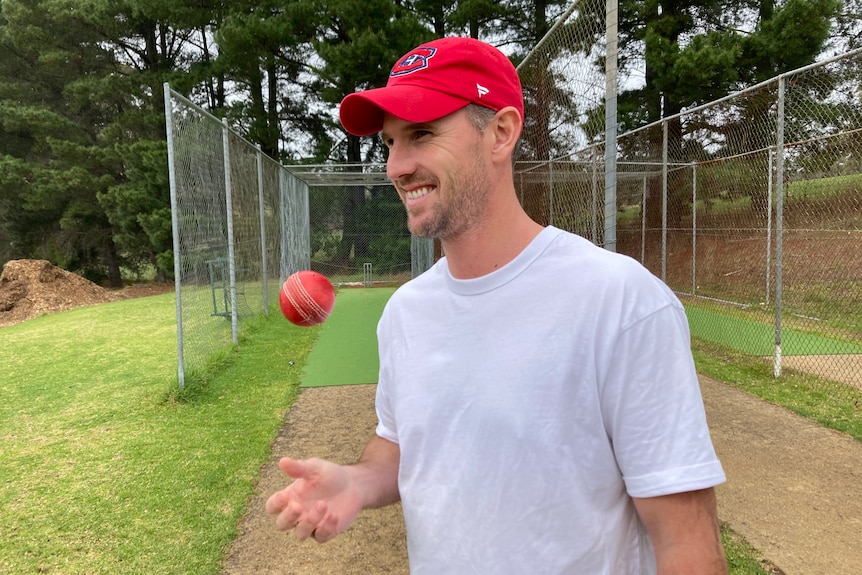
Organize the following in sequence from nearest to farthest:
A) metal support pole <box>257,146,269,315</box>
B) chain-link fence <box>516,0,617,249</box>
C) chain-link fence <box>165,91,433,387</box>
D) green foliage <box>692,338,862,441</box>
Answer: chain-link fence <box>516,0,617,249</box>
green foliage <box>692,338,862,441</box>
chain-link fence <box>165,91,433,387</box>
metal support pole <box>257,146,269,315</box>

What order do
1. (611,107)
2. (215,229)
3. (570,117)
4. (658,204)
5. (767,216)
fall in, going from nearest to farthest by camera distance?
(611,107) < (570,117) < (215,229) < (767,216) < (658,204)

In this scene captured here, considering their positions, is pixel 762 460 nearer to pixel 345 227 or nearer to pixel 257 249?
pixel 257 249

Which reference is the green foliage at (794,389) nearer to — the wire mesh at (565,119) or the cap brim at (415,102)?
the wire mesh at (565,119)

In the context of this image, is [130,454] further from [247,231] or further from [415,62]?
[247,231]

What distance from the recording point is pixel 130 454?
4363 mm

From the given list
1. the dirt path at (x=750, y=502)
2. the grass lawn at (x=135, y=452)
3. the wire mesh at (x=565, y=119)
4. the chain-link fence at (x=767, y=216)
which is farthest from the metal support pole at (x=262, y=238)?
the chain-link fence at (x=767, y=216)

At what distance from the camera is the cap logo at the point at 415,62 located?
3.83 feet

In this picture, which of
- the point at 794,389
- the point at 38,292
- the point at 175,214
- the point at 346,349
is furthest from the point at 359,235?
the point at 794,389

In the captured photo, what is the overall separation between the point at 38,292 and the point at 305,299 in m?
A: 13.9

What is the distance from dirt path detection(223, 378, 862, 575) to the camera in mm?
2891

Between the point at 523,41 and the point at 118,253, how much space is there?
19199 mm

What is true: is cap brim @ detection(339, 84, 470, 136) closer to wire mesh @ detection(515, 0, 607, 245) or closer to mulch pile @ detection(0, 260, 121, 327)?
wire mesh @ detection(515, 0, 607, 245)

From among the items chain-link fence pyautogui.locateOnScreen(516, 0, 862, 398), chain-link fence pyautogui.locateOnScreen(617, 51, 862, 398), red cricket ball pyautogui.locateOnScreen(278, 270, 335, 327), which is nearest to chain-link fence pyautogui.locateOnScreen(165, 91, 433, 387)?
red cricket ball pyautogui.locateOnScreen(278, 270, 335, 327)

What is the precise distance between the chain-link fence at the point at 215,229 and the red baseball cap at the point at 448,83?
178 inches
